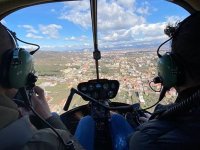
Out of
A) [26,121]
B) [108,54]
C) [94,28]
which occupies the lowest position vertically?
[26,121]

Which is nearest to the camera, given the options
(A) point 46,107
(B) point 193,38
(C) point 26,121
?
(C) point 26,121

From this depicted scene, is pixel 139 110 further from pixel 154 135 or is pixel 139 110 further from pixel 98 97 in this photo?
pixel 154 135

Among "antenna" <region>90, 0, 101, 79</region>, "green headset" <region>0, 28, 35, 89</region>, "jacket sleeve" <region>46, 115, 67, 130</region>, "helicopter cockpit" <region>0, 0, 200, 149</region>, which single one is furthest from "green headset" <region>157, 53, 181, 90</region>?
"antenna" <region>90, 0, 101, 79</region>

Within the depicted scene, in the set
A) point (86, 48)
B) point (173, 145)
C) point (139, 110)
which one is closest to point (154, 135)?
point (173, 145)

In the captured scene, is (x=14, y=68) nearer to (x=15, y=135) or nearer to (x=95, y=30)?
(x=15, y=135)

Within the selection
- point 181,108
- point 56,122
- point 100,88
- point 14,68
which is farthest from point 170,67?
point 100,88

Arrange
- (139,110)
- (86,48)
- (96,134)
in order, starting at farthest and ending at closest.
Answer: (86,48), (96,134), (139,110)

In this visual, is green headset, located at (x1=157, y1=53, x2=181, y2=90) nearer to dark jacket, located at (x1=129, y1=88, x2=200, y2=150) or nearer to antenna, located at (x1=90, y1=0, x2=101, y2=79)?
dark jacket, located at (x1=129, y1=88, x2=200, y2=150)
